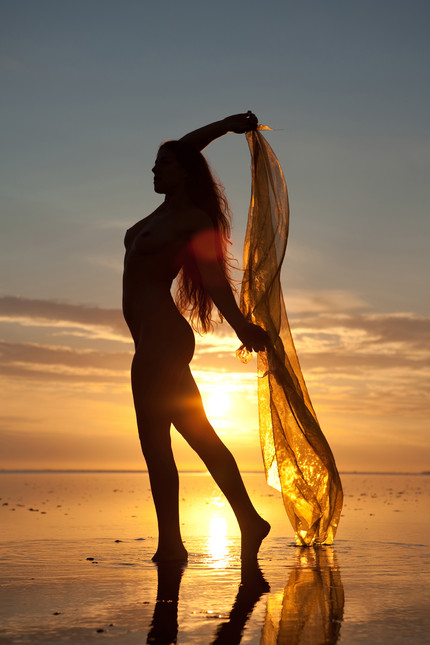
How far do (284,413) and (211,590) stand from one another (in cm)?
194

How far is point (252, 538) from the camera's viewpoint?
4.86m

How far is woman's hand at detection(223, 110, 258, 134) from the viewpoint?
544 cm

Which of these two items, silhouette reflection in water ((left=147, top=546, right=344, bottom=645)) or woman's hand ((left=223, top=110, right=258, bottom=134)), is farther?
woman's hand ((left=223, top=110, right=258, bottom=134))

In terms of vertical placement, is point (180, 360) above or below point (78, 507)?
above

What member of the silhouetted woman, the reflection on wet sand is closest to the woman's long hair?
the silhouetted woman

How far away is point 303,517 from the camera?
212 inches

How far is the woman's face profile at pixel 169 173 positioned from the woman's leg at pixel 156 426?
4.04 ft

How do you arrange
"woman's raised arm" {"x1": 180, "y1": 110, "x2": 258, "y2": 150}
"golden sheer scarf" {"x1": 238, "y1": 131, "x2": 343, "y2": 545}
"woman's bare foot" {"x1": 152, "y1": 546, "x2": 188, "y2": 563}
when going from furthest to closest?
"woman's raised arm" {"x1": 180, "y1": 110, "x2": 258, "y2": 150}, "golden sheer scarf" {"x1": 238, "y1": 131, "x2": 343, "y2": 545}, "woman's bare foot" {"x1": 152, "y1": 546, "x2": 188, "y2": 563}

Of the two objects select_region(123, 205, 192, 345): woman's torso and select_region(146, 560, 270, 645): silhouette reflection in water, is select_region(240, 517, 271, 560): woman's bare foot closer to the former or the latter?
select_region(146, 560, 270, 645): silhouette reflection in water

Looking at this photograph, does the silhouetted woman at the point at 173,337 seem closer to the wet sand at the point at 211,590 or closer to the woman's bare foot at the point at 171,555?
the woman's bare foot at the point at 171,555

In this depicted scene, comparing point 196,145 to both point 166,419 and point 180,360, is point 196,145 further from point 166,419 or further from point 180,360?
point 166,419

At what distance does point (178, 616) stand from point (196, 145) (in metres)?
3.44

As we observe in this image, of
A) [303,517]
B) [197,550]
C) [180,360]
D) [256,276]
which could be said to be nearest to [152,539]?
[197,550]

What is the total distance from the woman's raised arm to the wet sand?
9.39 ft
